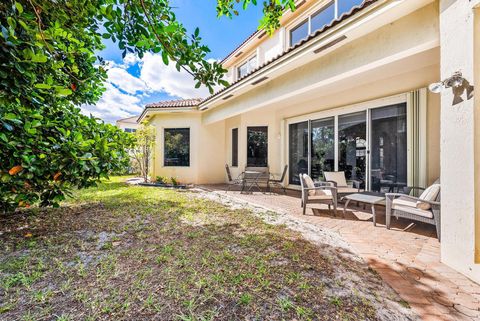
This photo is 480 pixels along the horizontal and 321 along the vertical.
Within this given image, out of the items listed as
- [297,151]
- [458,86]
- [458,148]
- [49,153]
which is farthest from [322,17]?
[49,153]

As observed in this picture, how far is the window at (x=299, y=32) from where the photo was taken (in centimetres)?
838

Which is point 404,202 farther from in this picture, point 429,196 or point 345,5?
point 345,5

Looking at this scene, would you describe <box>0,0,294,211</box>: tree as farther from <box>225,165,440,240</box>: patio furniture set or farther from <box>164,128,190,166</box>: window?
<box>164,128,190,166</box>: window

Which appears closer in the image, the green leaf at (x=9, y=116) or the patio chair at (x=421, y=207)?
the green leaf at (x=9, y=116)

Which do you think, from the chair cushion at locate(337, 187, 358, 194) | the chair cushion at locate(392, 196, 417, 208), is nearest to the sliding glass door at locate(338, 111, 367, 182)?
the chair cushion at locate(337, 187, 358, 194)

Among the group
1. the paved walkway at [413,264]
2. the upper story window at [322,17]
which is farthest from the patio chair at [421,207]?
the upper story window at [322,17]

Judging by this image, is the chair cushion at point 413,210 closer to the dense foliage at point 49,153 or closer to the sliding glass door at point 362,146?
the sliding glass door at point 362,146

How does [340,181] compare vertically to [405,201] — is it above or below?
above

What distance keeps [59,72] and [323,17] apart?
8.14 metres

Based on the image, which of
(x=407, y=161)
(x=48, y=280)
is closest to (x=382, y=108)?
(x=407, y=161)

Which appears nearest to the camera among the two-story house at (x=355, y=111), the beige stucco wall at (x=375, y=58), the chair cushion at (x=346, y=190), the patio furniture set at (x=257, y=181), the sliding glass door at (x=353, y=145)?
the two-story house at (x=355, y=111)

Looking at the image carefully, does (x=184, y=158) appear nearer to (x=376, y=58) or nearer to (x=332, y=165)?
Result: (x=332, y=165)

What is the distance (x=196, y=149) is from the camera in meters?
11.2

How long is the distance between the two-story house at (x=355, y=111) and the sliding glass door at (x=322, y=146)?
0.04 meters
